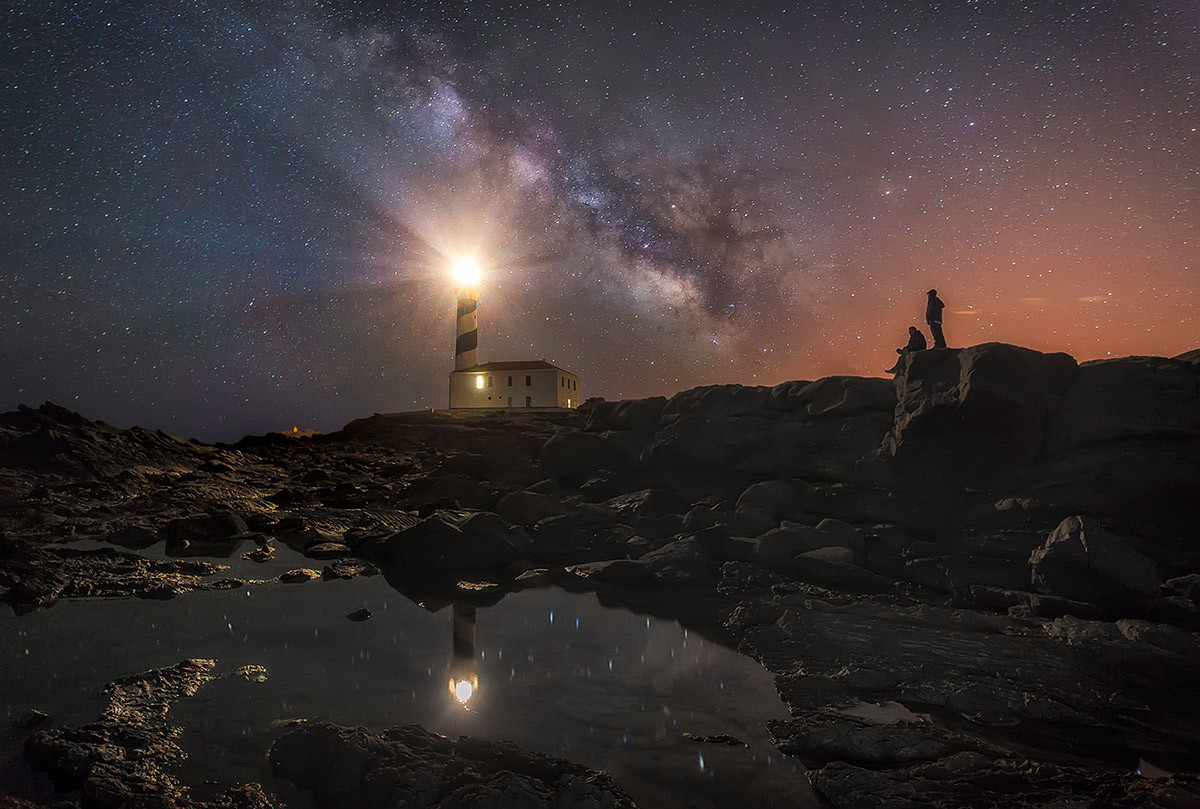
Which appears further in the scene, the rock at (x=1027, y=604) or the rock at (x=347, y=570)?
the rock at (x=347, y=570)

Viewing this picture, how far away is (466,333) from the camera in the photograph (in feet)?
216

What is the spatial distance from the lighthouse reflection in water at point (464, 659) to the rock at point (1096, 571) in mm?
10365

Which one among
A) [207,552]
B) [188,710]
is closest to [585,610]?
[188,710]

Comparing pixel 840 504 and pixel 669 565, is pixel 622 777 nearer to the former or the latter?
pixel 669 565

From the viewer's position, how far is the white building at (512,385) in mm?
57469

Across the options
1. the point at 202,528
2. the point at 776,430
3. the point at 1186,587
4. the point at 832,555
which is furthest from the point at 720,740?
the point at 776,430

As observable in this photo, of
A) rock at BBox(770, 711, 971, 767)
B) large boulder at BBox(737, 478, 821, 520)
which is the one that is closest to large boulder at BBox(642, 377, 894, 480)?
large boulder at BBox(737, 478, 821, 520)

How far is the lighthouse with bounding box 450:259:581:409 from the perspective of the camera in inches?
2265

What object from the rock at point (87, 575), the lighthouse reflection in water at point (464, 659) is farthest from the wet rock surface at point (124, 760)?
the rock at point (87, 575)

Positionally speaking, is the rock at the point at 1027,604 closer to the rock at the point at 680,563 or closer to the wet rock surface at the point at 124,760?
the rock at the point at 680,563

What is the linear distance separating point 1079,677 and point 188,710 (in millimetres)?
10224

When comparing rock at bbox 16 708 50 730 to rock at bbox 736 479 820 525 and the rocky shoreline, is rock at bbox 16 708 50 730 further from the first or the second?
rock at bbox 736 479 820 525

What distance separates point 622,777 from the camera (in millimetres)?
4582

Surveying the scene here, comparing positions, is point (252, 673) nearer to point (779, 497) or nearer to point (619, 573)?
point (619, 573)
